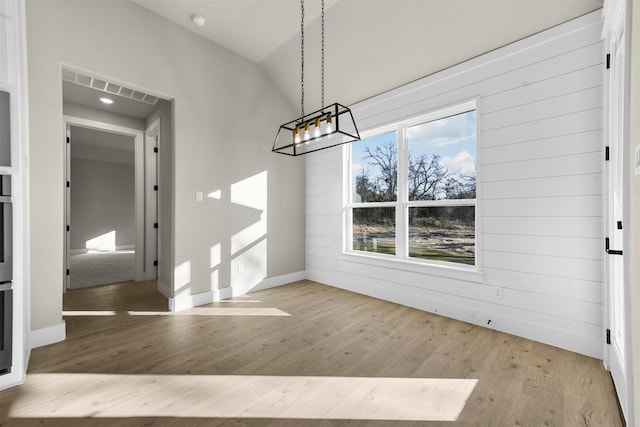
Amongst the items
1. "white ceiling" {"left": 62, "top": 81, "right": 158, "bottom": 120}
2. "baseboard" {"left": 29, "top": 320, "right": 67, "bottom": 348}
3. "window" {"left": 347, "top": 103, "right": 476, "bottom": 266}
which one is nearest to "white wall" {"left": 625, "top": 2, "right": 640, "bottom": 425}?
"window" {"left": 347, "top": 103, "right": 476, "bottom": 266}

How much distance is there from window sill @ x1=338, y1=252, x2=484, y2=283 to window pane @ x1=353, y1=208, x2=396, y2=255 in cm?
15

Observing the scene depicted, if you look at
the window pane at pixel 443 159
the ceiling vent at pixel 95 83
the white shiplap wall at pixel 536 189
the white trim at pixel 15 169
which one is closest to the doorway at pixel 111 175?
the ceiling vent at pixel 95 83

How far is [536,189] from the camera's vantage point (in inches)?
100

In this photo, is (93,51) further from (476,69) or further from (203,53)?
Answer: (476,69)

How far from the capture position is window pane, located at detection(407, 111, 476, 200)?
10.3ft

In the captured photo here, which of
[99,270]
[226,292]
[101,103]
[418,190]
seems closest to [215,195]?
[226,292]

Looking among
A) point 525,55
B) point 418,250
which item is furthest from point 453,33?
point 418,250

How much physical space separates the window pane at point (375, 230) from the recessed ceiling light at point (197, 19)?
3202 mm

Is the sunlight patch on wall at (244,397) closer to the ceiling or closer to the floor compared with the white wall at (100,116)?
closer to the floor

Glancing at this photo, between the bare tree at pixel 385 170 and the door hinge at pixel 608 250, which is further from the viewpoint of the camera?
the bare tree at pixel 385 170

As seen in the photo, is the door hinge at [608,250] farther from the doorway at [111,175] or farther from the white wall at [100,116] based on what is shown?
the white wall at [100,116]

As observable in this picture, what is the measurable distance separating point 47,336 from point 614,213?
477 cm

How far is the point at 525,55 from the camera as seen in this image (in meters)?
2.61

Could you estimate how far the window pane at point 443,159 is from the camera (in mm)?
3145
